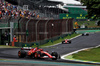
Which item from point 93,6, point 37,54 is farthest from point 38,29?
point 37,54

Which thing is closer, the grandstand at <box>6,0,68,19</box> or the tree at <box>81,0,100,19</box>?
the tree at <box>81,0,100,19</box>

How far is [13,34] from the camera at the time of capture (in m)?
29.7

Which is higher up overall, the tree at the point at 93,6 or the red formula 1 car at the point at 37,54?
the tree at the point at 93,6

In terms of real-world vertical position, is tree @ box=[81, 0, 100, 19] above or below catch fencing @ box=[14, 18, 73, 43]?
above

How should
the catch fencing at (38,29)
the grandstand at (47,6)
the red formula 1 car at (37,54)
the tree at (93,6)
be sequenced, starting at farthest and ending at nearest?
the grandstand at (47,6), the catch fencing at (38,29), the tree at (93,6), the red formula 1 car at (37,54)

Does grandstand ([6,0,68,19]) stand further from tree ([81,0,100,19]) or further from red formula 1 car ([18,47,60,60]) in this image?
red formula 1 car ([18,47,60,60])

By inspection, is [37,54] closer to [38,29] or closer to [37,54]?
[37,54]

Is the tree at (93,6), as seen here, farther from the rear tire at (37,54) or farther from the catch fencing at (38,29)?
the rear tire at (37,54)

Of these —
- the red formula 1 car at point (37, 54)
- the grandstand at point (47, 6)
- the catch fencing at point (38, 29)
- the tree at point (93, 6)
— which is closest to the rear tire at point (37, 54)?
the red formula 1 car at point (37, 54)

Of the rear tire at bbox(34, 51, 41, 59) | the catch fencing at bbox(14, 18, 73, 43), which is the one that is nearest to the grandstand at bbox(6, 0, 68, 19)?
the catch fencing at bbox(14, 18, 73, 43)

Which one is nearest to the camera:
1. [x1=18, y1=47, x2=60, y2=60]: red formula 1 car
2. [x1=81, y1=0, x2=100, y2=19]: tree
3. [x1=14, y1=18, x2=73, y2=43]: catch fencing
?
[x1=18, y1=47, x2=60, y2=60]: red formula 1 car

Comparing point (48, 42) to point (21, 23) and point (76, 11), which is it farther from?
point (76, 11)

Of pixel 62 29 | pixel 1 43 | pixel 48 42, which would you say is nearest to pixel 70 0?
pixel 62 29

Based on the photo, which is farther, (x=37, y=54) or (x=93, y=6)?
(x=93, y=6)
